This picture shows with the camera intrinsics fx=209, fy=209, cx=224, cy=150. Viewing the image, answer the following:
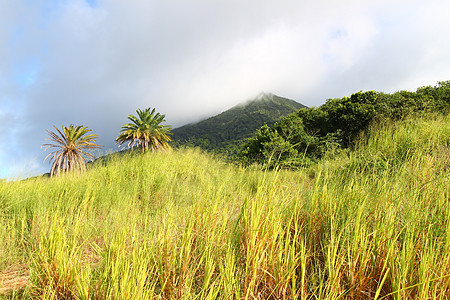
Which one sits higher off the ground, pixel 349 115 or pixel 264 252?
pixel 349 115

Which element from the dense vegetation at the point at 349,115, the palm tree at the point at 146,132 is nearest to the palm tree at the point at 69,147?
the palm tree at the point at 146,132

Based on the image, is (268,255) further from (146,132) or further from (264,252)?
(146,132)

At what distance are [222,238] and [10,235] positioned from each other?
286cm

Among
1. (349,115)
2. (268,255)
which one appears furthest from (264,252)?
(349,115)

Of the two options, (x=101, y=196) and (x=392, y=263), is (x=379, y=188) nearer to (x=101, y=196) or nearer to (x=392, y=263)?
(x=392, y=263)

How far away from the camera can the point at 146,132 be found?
18.8 m

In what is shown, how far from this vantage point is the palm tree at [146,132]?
60.0ft

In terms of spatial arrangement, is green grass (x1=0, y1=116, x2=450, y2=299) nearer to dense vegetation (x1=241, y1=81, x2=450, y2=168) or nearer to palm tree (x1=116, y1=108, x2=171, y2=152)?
dense vegetation (x1=241, y1=81, x2=450, y2=168)

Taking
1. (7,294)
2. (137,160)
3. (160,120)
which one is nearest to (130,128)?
(160,120)

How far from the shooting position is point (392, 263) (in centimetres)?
130

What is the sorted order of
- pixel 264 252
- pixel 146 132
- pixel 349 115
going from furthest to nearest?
pixel 146 132
pixel 349 115
pixel 264 252

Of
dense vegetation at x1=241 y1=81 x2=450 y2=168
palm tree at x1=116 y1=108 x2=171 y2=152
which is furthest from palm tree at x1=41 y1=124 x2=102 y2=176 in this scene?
dense vegetation at x1=241 y1=81 x2=450 y2=168

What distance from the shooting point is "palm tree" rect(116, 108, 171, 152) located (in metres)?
18.3

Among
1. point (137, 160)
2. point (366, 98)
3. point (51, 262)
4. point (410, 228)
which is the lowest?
point (410, 228)
